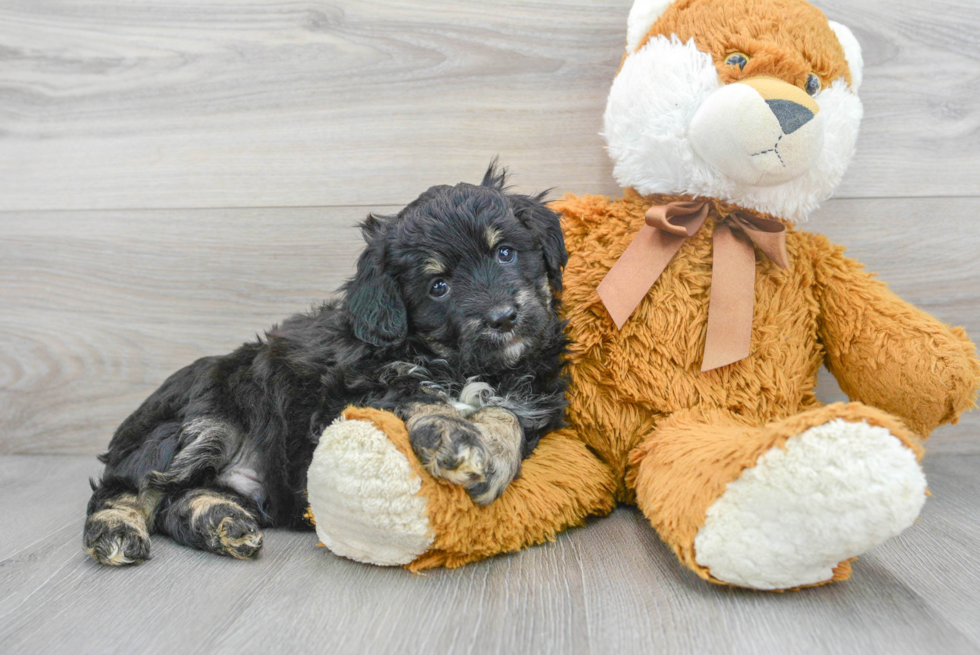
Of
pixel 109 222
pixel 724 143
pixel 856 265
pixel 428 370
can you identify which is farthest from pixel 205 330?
pixel 856 265

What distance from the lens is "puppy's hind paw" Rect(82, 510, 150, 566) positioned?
1.48m

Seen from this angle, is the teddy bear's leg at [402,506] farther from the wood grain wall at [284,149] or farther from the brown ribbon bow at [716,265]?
the wood grain wall at [284,149]

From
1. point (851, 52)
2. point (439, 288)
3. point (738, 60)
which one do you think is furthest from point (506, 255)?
point (851, 52)

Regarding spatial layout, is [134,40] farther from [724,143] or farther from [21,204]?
[724,143]

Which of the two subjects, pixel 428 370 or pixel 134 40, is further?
pixel 134 40

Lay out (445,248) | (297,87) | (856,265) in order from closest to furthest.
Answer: (445,248) → (856,265) → (297,87)

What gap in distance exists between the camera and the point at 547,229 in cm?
161

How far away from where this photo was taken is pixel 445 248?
1.45 meters

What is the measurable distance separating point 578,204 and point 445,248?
0.48m

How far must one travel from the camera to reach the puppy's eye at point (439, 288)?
58.0 inches

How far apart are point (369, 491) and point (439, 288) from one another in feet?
Result: 1.51

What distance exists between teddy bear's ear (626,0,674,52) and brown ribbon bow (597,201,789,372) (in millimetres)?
463

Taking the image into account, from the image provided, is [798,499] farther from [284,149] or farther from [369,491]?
[284,149]

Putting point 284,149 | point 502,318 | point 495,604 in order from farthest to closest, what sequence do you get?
point 284,149, point 502,318, point 495,604
